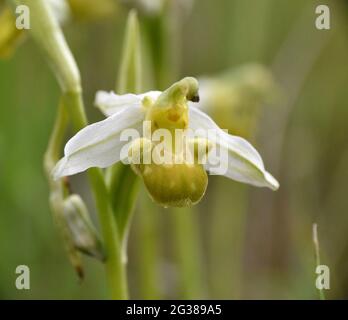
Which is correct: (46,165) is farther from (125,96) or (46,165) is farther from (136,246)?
(136,246)

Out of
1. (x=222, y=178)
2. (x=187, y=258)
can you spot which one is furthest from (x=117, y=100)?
(x=222, y=178)

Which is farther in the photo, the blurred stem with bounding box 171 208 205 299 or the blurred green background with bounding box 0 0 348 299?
the blurred green background with bounding box 0 0 348 299

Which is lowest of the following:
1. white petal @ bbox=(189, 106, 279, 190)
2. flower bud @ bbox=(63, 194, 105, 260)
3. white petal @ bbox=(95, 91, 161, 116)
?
flower bud @ bbox=(63, 194, 105, 260)

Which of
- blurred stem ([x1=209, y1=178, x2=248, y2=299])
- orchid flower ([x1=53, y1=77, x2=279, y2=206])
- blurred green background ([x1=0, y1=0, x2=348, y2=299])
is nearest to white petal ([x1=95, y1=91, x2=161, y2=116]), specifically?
orchid flower ([x1=53, y1=77, x2=279, y2=206])

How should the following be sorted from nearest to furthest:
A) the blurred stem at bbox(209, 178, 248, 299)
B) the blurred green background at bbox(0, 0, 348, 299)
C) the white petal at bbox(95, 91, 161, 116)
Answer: the white petal at bbox(95, 91, 161, 116) → the blurred green background at bbox(0, 0, 348, 299) → the blurred stem at bbox(209, 178, 248, 299)

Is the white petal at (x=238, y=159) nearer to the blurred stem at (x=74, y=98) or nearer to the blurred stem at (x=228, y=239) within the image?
the blurred stem at (x=74, y=98)

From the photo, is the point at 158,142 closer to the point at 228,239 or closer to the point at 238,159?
the point at 238,159

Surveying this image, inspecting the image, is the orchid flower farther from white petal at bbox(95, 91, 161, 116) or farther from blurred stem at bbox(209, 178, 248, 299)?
blurred stem at bbox(209, 178, 248, 299)
